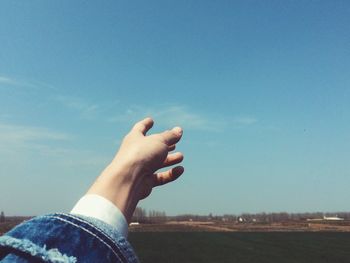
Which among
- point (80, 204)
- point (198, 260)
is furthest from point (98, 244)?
point (198, 260)

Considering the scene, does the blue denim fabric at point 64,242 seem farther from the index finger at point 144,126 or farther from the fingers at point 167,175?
the fingers at point 167,175

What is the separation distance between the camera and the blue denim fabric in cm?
56

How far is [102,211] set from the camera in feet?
2.38

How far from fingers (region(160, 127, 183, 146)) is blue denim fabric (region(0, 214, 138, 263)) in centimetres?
45

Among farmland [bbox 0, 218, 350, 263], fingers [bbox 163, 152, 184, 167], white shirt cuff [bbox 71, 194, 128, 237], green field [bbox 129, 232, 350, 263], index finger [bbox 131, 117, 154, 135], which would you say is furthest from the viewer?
farmland [bbox 0, 218, 350, 263]

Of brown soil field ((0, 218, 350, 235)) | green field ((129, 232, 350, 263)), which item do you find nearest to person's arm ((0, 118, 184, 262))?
green field ((129, 232, 350, 263))

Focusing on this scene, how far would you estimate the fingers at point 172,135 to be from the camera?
42.9 inches

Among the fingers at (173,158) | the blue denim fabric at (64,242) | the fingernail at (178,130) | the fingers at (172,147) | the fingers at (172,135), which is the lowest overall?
the blue denim fabric at (64,242)

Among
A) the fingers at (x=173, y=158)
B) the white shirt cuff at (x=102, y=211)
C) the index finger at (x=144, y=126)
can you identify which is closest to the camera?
the white shirt cuff at (x=102, y=211)

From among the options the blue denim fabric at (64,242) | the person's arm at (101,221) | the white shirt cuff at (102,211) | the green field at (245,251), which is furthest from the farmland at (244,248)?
the blue denim fabric at (64,242)

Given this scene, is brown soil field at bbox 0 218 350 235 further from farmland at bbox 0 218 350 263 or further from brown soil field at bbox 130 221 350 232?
farmland at bbox 0 218 350 263

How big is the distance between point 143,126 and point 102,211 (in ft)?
1.33

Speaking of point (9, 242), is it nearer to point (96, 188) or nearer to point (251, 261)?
point (96, 188)

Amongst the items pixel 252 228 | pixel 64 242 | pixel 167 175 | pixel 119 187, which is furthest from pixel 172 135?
pixel 252 228
